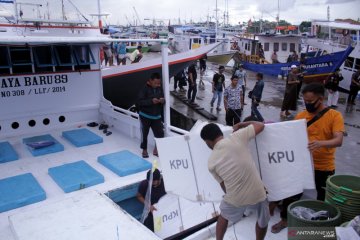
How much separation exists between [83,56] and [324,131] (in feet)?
20.1

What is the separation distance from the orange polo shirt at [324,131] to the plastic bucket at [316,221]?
0.49 metres

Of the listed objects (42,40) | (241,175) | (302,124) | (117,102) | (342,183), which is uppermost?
(42,40)

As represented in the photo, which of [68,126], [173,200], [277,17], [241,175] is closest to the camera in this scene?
[241,175]

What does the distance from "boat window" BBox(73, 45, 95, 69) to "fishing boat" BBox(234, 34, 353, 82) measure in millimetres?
14228

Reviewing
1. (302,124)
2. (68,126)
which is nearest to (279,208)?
(302,124)

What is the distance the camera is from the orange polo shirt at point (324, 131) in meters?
3.32

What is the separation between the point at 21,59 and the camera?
709cm

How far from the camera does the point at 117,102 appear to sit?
12086mm

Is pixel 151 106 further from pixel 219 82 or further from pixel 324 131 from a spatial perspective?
pixel 219 82

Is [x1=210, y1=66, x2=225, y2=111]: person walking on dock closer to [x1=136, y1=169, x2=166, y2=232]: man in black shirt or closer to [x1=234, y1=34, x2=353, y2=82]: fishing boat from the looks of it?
[x1=136, y1=169, x2=166, y2=232]: man in black shirt

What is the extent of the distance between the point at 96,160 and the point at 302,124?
3.95 metres

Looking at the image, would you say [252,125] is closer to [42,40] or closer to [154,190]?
[154,190]

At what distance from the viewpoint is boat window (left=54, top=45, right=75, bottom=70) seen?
749 cm

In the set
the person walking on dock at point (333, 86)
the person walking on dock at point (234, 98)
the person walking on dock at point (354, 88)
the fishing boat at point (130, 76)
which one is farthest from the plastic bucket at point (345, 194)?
the person walking on dock at point (354, 88)
